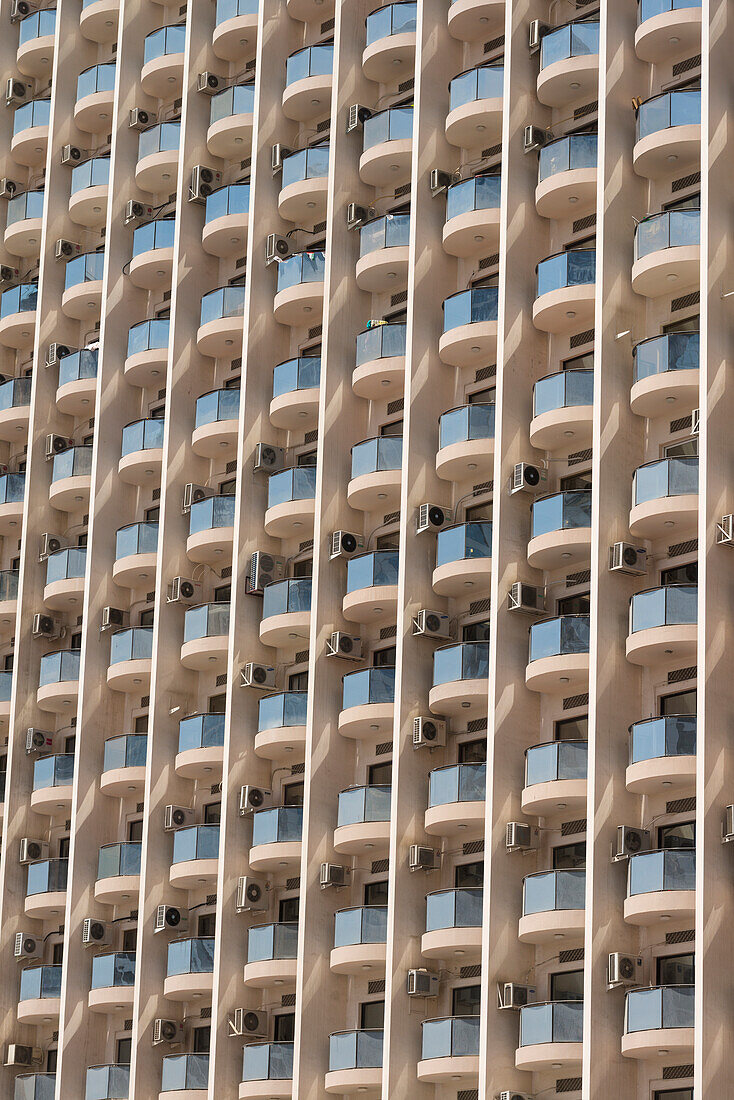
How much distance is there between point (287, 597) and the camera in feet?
206

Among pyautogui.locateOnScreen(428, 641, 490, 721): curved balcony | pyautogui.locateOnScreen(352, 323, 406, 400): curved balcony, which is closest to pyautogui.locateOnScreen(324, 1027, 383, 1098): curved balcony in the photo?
pyautogui.locateOnScreen(428, 641, 490, 721): curved balcony

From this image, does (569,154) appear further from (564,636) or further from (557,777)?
(557,777)

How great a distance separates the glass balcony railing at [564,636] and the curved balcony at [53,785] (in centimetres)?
1900

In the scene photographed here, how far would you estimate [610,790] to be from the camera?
52.6 m

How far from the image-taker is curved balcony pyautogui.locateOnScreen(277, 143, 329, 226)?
6650 cm

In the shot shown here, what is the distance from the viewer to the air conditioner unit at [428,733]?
5756 centimetres

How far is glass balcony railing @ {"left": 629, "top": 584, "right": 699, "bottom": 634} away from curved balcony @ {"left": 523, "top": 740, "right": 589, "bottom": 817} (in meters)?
3.45

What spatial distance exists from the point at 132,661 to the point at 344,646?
928cm

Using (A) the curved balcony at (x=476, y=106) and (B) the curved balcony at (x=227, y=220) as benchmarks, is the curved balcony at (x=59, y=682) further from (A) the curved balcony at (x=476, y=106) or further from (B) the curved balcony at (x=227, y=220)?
(A) the curved balcony at (x=476, y=106)

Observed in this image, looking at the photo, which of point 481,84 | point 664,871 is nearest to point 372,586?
point 664,871

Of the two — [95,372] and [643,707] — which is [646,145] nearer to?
[643,707]

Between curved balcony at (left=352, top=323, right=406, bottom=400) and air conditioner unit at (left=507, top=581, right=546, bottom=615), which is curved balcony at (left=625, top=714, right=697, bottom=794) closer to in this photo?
air conditioner unit at (left=507, top=581, right=546, bottom=615)

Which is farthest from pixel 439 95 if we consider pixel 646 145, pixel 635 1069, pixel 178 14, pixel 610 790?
pixel 635 1069

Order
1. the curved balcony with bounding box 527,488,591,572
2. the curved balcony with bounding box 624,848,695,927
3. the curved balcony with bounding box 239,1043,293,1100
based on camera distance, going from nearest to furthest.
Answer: the curved balcony with bounding box 624,848,695,927 → the curved balcony with bounding box 527,488,591,572 → the curved balcony with bounding box 239,1043,293,1100
